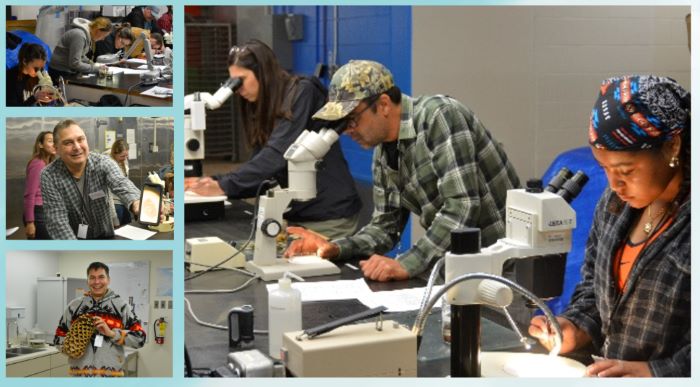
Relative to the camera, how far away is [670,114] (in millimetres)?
1778

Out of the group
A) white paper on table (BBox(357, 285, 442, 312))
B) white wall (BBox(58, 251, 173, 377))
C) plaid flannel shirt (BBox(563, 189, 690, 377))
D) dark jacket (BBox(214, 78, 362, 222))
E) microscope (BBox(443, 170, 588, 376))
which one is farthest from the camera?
dark jacket (BBox(214, 78, 362, 222))

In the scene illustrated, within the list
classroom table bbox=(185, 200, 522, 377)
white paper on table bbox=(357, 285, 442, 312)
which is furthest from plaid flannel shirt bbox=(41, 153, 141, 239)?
white paper on table bbox=(357, 285, 442, 312)

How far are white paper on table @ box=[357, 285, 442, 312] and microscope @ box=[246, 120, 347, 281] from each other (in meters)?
0.40

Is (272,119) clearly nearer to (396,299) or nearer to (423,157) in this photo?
(423,157)

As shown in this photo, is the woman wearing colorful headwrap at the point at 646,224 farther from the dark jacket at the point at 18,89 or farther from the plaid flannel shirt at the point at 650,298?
the dark jacket at the point at 18,89

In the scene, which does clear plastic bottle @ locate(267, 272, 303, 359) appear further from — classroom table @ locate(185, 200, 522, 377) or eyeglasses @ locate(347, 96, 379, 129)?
eyeglasses @ locate(347, 96, 379, 129)

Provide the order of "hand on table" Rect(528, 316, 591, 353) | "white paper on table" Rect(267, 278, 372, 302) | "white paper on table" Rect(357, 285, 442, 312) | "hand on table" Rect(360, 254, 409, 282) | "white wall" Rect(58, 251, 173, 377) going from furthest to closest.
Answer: "hand on table" Rect(360, 254, 409, 282), "white paper on table" Rect(267, 278, 372, 302), "white paper on table" Rect(357, 285, 442, 312), "hand on table" Rect(528, 316, 591, 353), "white wall" Rect(58, 251, 173, 377)

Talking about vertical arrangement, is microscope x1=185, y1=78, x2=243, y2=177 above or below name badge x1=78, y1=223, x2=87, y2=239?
above

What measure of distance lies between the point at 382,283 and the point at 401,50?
2644 millimetres

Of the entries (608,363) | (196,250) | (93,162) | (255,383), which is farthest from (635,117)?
(196,250)

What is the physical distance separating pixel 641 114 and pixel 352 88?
4.87ft

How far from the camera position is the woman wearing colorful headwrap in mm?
1788

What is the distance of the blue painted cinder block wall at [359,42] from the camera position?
5.24 metres

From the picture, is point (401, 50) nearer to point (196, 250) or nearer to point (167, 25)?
point (196, 250)
